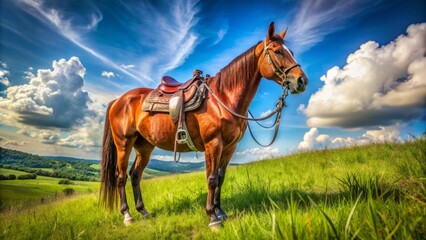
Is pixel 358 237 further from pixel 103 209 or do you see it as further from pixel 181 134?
pixel 103 209

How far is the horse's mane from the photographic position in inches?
175

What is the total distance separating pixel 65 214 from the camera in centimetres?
593

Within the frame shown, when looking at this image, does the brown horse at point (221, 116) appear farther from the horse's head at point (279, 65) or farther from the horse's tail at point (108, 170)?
the horse's tail at point (108, 170)

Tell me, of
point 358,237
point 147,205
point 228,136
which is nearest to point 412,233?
point 358,237

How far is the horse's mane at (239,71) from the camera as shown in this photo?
4.45 m

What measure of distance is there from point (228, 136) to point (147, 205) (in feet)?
10.2

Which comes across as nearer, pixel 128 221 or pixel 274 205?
pixel 274 205

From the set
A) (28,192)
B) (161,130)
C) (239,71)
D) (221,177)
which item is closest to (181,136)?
(161,130)

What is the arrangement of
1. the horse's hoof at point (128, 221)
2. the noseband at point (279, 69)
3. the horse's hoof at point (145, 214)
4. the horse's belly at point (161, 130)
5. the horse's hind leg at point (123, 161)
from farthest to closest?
the horse's hind leg at point (123, 161)
the horse's hoof at point (145, 214)
the horse's hoof at point (128, 221)
the horse's belly at point (161, 130)
the noseband at point (279, 69)

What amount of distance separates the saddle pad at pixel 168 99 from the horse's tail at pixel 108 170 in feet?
5.40

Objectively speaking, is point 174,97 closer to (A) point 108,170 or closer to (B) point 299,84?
(B) point 299,84

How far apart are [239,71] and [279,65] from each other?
2.42 feet

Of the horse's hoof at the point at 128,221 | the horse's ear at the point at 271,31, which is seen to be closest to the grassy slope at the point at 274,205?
the horse's hoof at the point at 128,221

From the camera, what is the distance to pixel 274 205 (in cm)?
432
